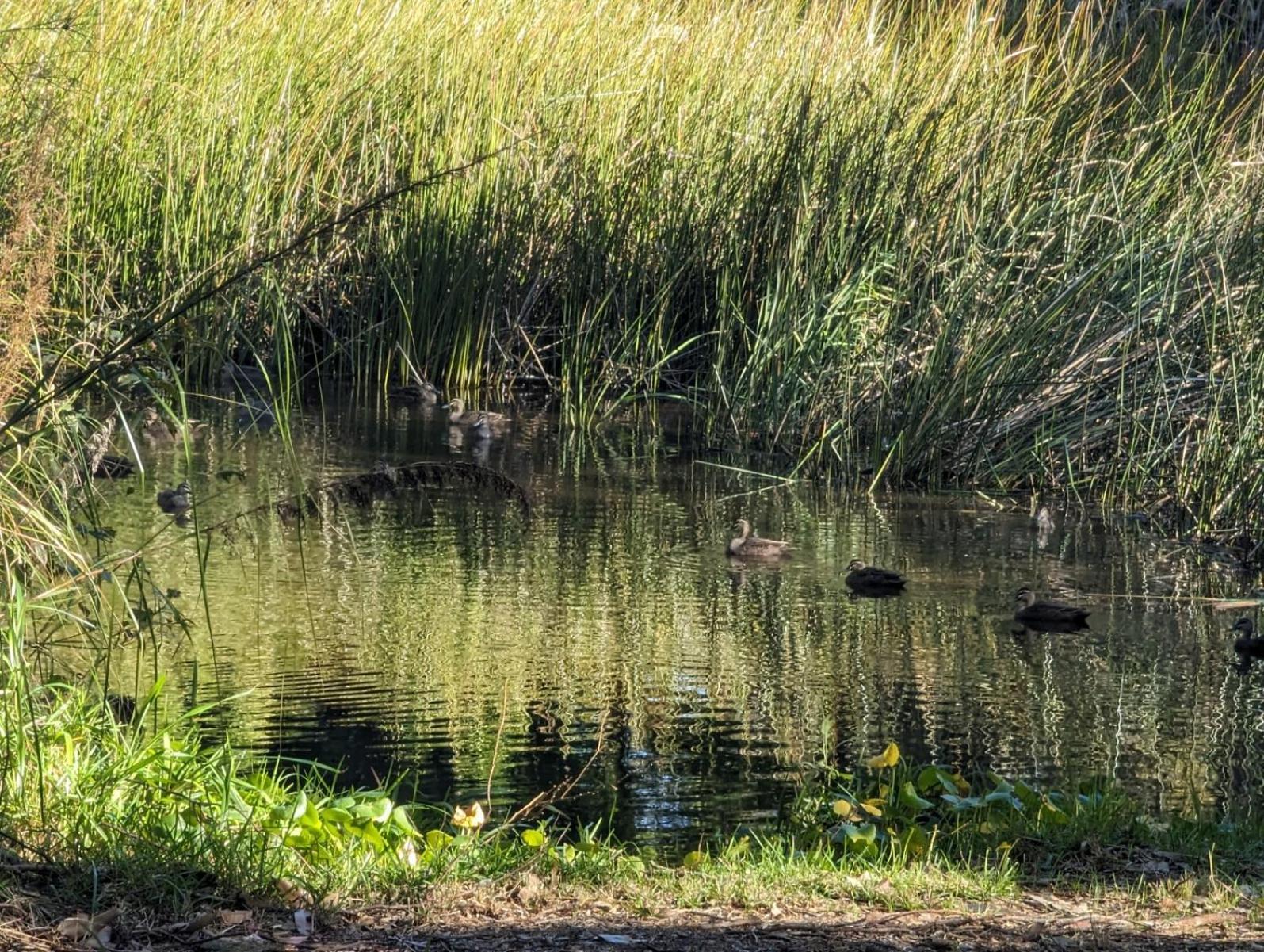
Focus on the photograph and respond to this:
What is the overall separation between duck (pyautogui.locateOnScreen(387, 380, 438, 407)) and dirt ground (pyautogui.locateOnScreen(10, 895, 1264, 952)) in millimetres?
10072

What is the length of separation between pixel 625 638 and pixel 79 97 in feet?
18.8

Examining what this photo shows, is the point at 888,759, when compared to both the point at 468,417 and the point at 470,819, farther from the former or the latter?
the point at 468,417

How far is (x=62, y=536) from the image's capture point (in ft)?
17.5

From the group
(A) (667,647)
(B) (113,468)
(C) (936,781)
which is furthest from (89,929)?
(B) (113,468)

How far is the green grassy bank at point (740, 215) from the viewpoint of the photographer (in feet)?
36.4

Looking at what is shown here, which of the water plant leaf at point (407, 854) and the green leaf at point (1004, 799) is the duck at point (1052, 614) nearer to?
the green leaf at point (1004, 799)

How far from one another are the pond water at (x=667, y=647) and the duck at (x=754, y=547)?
6.3 inches

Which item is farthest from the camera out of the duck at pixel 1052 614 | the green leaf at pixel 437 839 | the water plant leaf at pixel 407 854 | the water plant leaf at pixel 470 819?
the duck at pixel 1052 614

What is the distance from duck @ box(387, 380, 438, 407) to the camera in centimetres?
1377

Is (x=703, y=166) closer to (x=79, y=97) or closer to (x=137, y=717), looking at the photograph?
(x=79, y=97)

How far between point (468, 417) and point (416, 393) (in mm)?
1126

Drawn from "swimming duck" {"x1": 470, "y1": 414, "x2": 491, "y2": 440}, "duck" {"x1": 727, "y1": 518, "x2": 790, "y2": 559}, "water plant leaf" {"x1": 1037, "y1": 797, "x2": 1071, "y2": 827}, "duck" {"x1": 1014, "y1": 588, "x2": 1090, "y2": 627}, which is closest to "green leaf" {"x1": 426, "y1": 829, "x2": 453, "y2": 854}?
"water plant leaf" {"x1": 1037, "y1": 797, "x2": 1071, "y2": 827}

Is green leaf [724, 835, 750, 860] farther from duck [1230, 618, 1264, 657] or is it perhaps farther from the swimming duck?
the swimming duck

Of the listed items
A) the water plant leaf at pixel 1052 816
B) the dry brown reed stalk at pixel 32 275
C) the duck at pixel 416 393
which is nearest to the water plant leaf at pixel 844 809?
the water plant leaf at pixel 1052 816
